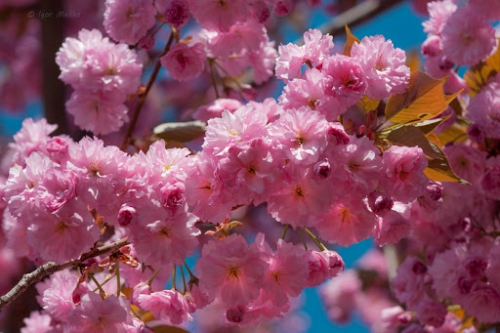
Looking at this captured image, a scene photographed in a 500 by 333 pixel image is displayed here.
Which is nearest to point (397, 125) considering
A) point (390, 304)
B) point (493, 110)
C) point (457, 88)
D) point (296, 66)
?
point (296, 66)

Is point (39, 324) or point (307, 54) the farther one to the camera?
point (39, 324)

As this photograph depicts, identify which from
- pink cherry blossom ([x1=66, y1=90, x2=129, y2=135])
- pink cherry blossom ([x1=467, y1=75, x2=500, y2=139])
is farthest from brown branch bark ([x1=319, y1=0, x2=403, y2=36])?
pink cherry blossom ([x1=66, y1=90, x2=129, y2=135])

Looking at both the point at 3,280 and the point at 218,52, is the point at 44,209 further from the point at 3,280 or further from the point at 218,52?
the point at 3,280

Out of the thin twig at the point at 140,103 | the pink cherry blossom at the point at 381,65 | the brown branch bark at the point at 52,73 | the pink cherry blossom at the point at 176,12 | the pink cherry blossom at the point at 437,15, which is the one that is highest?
the brown branch bark at the point at 52,73

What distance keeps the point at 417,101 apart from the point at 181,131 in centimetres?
64

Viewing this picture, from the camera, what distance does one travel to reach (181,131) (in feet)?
6.01

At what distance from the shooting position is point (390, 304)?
4465 mm

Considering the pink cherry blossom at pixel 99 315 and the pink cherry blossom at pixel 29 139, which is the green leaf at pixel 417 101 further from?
the pink cherry blossom at pixel 29 139

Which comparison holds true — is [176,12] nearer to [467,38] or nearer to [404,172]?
[404,172]

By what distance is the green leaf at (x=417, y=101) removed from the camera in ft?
4.83

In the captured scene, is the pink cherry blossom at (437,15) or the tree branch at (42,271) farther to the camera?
the pink cherry blossom at (437,15)

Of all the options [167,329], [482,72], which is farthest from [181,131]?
[482,72]

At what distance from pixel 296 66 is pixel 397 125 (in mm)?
242

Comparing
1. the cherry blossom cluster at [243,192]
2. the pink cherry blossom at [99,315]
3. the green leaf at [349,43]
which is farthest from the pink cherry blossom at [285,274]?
the green leaf at [349,43]
